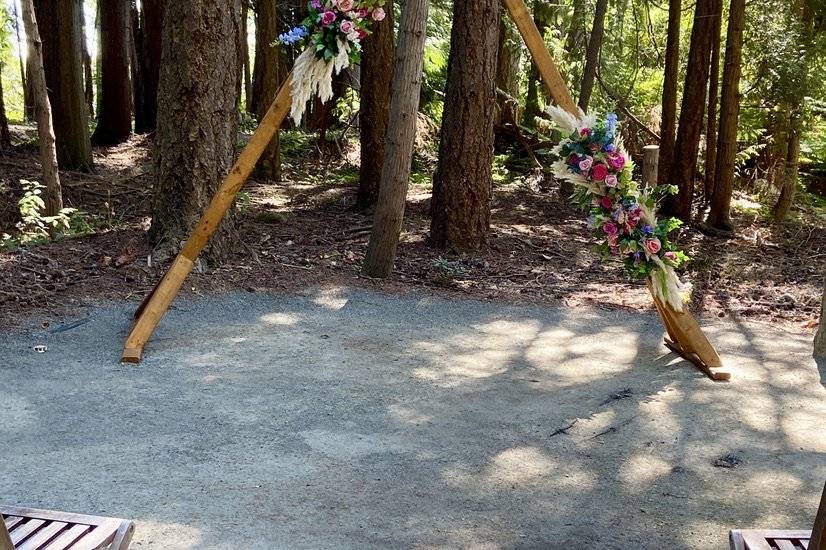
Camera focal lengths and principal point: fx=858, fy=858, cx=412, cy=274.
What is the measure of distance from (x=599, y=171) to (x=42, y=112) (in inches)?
269

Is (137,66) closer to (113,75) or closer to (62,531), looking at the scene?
(113,75)

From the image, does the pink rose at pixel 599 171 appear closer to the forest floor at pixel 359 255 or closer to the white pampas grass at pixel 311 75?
the white pampas grass at pixel 311 75

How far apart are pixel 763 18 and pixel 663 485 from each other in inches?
446

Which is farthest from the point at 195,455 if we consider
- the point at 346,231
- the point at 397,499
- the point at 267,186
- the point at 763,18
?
the point at 763,18

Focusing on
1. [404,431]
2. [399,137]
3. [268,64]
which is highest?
[268,64]

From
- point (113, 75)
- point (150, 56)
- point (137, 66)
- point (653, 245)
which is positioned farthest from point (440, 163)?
point (137, 66)

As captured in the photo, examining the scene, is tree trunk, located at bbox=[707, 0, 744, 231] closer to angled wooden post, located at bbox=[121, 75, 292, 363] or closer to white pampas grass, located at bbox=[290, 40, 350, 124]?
white pampas grass, located at bbox=[290, 40, 350, 124]

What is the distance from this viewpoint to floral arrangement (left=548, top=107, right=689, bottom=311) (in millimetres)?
6379

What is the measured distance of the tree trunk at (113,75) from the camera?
52.5 feet

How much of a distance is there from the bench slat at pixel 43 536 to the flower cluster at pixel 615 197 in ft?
14.3

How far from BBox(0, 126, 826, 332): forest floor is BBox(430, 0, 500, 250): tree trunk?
37cm

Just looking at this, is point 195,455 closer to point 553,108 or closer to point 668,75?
point 553,108

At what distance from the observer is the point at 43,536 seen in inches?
124

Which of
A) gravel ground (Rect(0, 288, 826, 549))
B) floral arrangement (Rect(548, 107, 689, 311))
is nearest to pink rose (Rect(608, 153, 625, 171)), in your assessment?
floral arrangement (Rect(548, 107, 689, 311))
